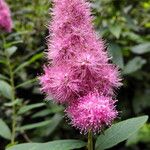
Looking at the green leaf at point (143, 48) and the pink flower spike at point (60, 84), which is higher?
the green leaf at point (143, 48)

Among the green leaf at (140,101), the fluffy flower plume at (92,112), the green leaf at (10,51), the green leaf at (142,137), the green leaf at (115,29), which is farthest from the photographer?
the green leaf at (140,101)

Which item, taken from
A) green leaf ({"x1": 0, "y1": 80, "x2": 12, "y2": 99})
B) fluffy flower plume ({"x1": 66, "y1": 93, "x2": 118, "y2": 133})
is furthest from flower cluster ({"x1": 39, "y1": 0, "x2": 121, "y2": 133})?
green leaf ({"x1": 0, "y1": 80, "x2": 12, "y2": 99})

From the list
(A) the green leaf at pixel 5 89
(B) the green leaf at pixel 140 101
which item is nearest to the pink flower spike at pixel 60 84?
(A) the green leaf at pixel 5 89

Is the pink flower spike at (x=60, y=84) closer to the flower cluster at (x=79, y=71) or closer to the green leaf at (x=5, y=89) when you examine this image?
the flower cluster at (x=79, y=71)

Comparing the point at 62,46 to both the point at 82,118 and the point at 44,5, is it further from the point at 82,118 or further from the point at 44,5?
the point at 44,5

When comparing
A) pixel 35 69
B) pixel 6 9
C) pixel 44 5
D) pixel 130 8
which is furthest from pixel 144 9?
pixel 6 9

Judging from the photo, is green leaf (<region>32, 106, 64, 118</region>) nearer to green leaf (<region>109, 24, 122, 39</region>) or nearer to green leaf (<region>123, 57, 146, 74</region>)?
green leaf (<region>123, 57, 146, 74</region>)

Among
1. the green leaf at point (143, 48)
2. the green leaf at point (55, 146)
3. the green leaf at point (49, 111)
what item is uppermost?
the green leaf at point (143, 48)
